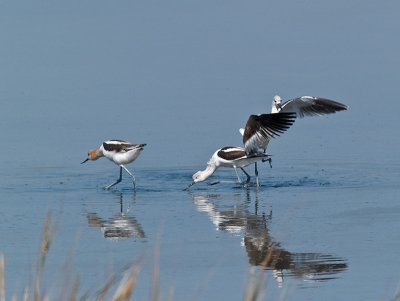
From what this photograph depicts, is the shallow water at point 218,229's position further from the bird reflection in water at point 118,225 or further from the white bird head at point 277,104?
the white bird head at point 277,104

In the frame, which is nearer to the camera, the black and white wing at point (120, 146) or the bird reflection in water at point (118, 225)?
the bird reflection in water at point (118, 225)

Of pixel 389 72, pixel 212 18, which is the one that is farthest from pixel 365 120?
pixel 212 18

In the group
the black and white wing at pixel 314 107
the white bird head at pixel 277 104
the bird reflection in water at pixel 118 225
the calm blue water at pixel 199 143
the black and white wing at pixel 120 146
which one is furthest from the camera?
the black and white wing at pixel 314 107

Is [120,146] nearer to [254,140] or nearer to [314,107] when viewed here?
[254,140]

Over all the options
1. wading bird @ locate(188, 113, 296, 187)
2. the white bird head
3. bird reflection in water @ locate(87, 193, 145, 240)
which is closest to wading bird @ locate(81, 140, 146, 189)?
wading bird @ locate(188, 113, 296, 187)

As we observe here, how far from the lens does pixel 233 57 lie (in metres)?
20.3

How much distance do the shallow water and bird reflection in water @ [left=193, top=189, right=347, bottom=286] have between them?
0.01 metres

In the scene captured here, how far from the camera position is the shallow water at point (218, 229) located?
7.52 metres

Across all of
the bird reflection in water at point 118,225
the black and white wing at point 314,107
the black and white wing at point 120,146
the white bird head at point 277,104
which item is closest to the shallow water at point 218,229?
the bird reflection in water at point 118,225

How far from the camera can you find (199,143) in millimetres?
14484

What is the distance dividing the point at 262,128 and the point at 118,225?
369 centimetres

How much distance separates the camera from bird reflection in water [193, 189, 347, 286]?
7824 millimetres

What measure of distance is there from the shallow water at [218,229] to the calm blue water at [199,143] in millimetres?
28

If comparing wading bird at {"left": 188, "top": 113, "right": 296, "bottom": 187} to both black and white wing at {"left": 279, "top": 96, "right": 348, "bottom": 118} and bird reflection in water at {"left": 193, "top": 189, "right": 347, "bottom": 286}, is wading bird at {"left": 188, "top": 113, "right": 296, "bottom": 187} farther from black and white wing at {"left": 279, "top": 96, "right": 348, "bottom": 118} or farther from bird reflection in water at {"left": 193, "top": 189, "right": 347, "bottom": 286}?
bird reflection in water at {"left": 193, "top": 189, "right": 347, "bottom": 286}
